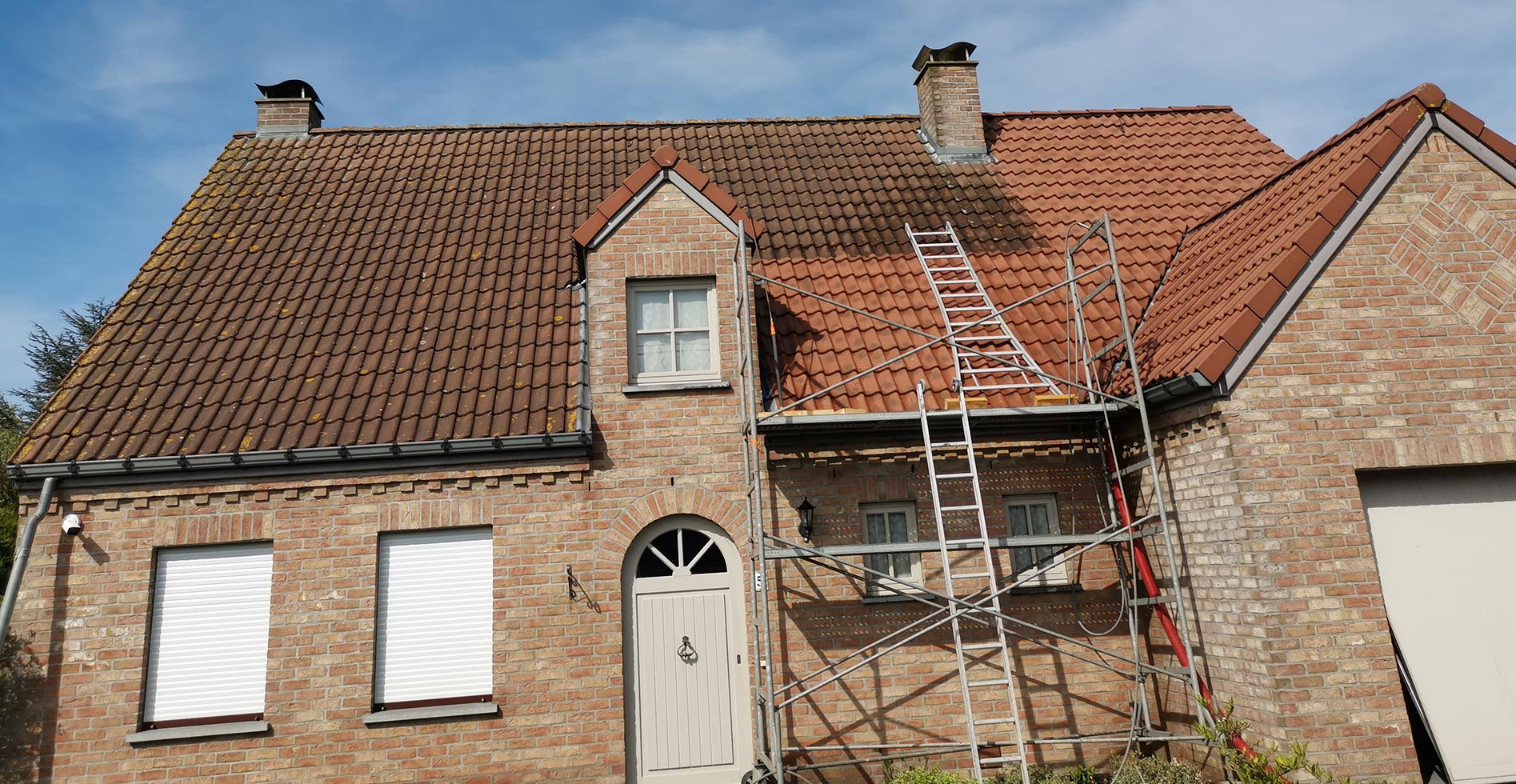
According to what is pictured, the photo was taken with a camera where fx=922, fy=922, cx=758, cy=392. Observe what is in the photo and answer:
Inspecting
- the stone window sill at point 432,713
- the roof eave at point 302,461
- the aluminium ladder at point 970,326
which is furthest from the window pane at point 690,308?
the stone window sill at point 432,713

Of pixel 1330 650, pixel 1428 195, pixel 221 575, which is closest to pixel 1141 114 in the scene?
pixel 1428 195

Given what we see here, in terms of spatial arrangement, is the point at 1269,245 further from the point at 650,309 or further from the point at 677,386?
the point at 650,309

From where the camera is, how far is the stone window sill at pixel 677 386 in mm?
8969

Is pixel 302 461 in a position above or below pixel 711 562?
above

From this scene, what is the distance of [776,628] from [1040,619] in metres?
2.54

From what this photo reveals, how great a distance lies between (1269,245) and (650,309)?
5837 millimetres

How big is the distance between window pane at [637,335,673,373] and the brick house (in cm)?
3

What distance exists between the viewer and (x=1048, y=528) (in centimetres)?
913

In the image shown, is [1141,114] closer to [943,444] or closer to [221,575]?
[943,444]

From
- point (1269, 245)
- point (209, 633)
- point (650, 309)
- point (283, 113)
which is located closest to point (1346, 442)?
point (1269, 245)

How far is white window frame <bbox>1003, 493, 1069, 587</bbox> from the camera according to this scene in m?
9.05

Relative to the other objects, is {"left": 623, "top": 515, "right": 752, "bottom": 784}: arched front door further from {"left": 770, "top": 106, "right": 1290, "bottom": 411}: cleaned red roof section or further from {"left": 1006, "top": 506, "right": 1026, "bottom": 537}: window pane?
{"left": 1006, "top": 506, "right": 1026, "bottom": 537}: window pane

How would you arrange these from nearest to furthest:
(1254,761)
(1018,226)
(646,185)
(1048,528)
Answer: (1254,761) < (1048,528) < (646,185) < (1018,226)

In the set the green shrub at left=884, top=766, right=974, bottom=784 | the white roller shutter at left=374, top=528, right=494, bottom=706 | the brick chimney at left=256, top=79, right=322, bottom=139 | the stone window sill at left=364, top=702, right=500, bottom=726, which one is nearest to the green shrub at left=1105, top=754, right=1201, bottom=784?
the green shrub at left=884, top=766, right=974, bottom=784
